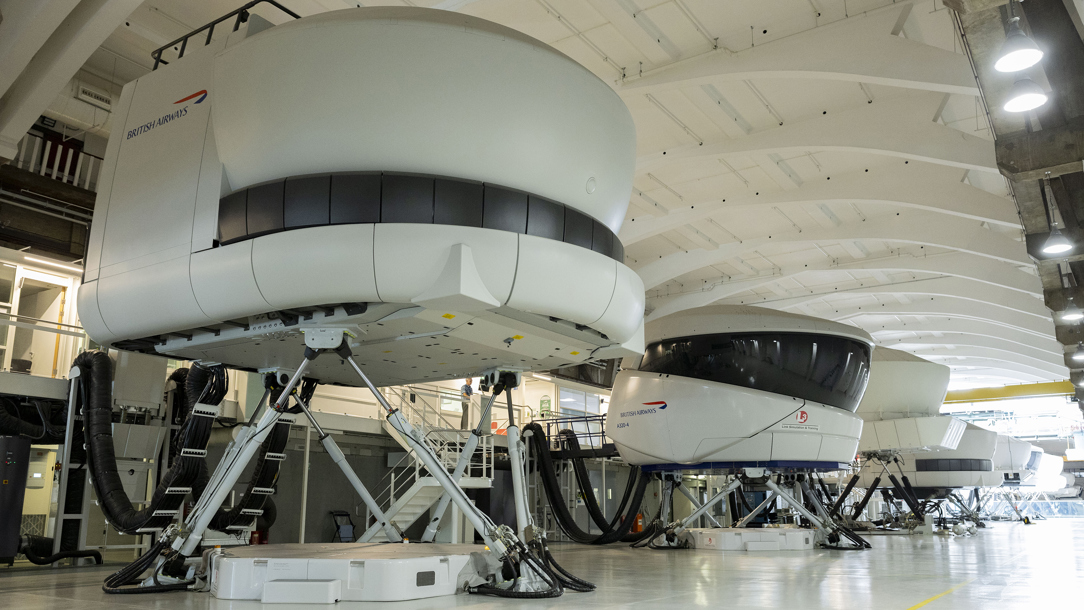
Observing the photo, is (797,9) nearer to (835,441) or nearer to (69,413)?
(835,441)

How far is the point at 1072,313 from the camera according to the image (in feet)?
51.6

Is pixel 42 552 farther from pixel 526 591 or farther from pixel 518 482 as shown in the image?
pixel 526 591

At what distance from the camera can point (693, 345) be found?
13.2 metres

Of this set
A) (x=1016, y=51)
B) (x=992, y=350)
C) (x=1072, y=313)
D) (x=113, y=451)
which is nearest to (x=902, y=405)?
(x=1072, y=313)

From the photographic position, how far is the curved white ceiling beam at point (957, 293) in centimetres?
2488

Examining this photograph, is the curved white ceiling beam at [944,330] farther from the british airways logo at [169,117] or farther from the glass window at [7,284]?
the british airways logo at [169,117]

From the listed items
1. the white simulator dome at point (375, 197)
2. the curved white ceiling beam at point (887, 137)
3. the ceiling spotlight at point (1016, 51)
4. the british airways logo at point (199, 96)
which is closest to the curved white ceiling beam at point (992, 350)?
the curved white ceiling beam at point (887, 137)

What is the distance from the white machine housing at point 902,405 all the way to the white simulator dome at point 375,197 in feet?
46.9

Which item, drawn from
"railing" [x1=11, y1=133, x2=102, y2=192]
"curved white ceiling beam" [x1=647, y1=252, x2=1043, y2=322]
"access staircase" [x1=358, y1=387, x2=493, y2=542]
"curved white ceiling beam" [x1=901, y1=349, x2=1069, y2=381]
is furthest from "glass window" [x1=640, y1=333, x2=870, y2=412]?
"curved white ceiling beam" [x1=901, y1=349, x2=1069, y2=381]

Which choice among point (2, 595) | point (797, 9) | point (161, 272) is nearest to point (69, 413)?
point (2, 595)

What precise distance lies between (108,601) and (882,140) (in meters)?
15.2

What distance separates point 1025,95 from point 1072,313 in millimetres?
10971

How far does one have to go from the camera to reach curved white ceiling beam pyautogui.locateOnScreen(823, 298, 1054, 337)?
27234mm

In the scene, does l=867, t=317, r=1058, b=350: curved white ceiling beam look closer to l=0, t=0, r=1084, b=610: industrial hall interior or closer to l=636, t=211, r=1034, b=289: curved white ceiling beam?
l=0, t=0, r=1084, b=610: industrial hall interior
